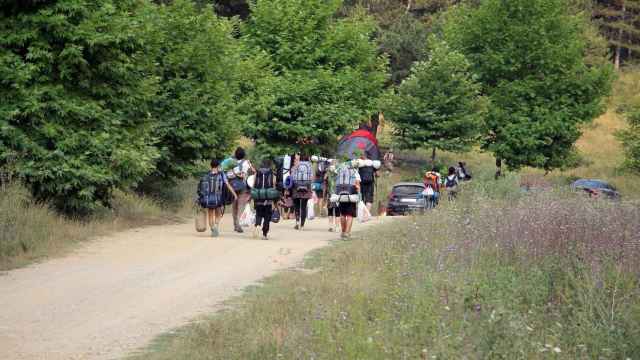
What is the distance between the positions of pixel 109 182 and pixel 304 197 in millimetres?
4252

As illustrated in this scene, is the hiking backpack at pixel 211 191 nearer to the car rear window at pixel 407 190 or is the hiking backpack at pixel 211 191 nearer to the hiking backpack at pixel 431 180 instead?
the hiking backpack at pixel 431 180

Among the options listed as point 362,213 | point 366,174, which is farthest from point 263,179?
point 366,174

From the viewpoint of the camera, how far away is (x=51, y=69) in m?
21.1

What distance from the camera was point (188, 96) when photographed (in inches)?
1096

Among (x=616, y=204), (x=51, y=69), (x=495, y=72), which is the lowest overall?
(x=616, y=204)

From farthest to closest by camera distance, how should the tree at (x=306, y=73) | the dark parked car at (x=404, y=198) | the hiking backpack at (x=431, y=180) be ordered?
the tree at (x=306, y=73), the dark parked car at (x=404, y=198), the hiking backpack at (x=431, y=180)

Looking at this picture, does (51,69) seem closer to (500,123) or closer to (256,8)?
(256,8)

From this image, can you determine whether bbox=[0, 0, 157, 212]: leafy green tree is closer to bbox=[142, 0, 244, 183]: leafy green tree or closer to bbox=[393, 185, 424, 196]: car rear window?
bbox=[142, 0, 244, 183]: leafy green tree

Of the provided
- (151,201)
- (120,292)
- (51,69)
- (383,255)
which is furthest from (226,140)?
(120,292)

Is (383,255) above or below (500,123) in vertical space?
below

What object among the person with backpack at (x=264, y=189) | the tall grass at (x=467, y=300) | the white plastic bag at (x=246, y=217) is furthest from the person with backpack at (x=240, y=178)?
the tall grass at (x=467, y=300)

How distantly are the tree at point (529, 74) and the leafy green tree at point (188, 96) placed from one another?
28.0m

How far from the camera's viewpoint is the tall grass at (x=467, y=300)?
8570 mm

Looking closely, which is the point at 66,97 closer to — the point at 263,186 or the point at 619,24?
the point at 263,186
